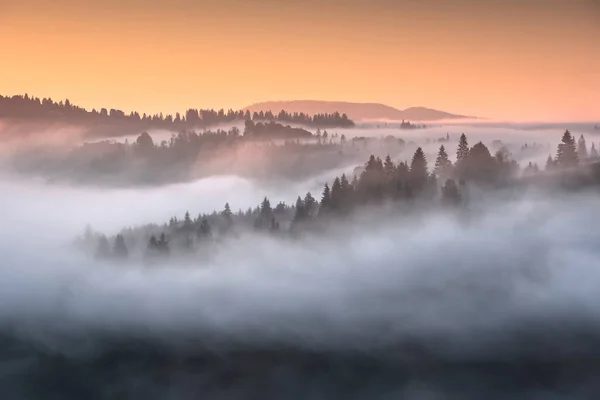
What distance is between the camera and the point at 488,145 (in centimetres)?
2052

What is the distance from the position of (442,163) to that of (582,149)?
445 centimetres

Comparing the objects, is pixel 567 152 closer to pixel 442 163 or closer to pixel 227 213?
pixel 442 163

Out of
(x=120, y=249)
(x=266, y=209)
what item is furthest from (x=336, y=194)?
(x=120, y=249)

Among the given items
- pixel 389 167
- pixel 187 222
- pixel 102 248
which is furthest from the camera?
pixel 102 248

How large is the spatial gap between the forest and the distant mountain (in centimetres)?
131

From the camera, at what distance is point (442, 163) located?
20750 millimetres

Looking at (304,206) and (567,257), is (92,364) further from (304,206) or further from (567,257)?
(567,257)

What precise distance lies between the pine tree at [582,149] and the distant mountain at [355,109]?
3639 mm

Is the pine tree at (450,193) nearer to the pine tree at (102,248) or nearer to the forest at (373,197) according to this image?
the forest at (373,197)

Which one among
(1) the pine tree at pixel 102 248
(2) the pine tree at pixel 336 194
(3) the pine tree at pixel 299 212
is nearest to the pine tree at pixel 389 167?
(2) the pine tree at pixel 336 194

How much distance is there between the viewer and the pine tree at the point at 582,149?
20750 mm

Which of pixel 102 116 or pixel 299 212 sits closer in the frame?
pixel 299 212

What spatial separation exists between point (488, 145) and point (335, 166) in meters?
4.78

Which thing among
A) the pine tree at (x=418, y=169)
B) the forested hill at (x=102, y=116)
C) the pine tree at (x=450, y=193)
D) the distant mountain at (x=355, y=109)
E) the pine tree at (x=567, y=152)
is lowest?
the pine tree at (x=450, y=193)
